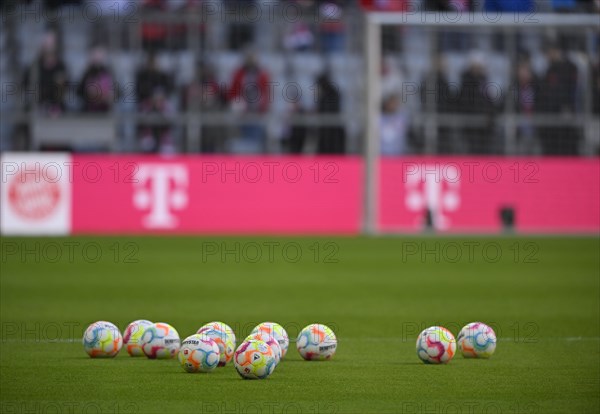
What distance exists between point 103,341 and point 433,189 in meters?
17.3

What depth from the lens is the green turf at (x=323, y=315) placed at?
25.6 feet

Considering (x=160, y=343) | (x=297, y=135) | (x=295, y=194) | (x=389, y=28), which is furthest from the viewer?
(x=389, y=28)

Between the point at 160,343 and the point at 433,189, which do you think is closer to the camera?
the point at 160,343

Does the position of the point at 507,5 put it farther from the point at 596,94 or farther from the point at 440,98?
the point at 596,94

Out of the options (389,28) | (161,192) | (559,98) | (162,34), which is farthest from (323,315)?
(162,34)

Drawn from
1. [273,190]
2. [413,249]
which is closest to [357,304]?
[413,249]

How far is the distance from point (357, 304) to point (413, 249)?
26.6 feet

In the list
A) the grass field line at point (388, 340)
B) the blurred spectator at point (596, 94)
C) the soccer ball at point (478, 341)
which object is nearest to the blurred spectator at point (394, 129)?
the blurred spectator at point (596, 94)

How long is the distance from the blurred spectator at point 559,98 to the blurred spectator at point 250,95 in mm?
5786

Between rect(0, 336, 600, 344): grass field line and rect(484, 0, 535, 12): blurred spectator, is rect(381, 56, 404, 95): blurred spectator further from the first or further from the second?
rect(0, 336, 600, 344): grass field line

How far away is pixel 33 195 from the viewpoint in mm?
24906

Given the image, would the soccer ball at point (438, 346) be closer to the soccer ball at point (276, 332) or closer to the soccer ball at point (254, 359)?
the soccer ball at point (276, 332)

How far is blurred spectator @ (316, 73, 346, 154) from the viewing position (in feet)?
88.9

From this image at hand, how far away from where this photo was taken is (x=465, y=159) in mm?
26391
